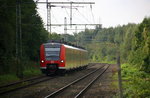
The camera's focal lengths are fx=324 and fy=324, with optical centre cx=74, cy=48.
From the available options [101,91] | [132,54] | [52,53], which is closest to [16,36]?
[52,53]

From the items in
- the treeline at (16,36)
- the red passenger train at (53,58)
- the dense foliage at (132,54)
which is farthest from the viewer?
the red passenger train at (53,58)

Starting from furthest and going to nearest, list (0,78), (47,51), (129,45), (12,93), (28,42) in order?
(129,45) → (28,42) → (47,51) → (0,78) → (12,93)

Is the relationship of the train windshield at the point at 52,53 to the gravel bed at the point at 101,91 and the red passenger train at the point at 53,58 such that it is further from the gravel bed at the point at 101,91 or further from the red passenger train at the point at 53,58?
the gravel bed at the point at 101,91

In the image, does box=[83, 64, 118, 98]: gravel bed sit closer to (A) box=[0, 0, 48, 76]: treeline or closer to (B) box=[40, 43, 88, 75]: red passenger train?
(A) box=[0, 0, 48, 76]: treeline

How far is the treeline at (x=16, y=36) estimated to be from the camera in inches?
976

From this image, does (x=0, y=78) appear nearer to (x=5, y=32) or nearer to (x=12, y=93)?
(x=5, y=32)

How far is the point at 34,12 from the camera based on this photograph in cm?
3866

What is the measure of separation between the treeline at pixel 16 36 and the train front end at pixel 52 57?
79.8 inches

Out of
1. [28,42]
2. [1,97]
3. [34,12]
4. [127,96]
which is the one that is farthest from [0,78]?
[34,12]

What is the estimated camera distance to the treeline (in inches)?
976

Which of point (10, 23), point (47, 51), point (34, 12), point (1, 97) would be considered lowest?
point (1, 97)

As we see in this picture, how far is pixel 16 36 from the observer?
24062mm

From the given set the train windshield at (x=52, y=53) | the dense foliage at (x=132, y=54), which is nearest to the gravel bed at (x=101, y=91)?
the dense foliage at (x=132, y=54)

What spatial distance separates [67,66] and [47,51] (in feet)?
8.44
